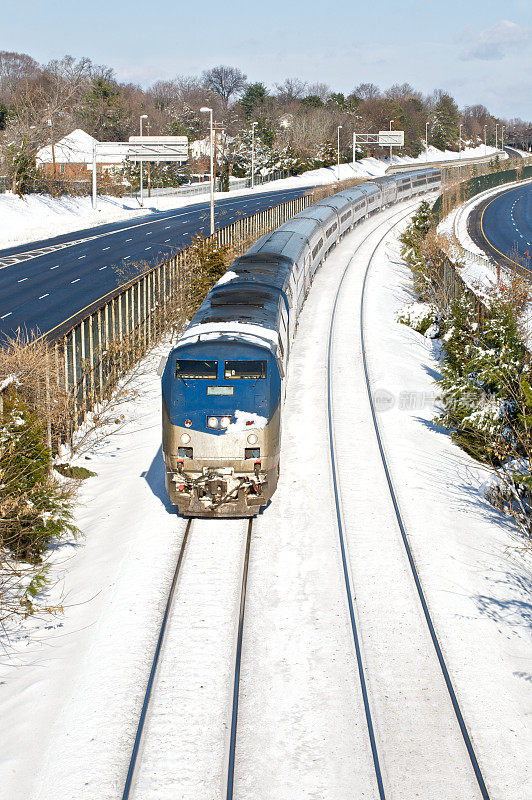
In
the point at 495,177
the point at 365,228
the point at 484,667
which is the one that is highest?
the point at 495,177

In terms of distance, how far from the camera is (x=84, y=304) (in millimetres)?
33156

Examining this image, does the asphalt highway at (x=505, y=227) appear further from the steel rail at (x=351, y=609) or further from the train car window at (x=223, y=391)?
the train car window at (x=223, y=391)

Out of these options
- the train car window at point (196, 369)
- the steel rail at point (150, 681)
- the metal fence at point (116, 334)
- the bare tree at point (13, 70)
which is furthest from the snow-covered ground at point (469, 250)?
the bare tree at point (13, 70)

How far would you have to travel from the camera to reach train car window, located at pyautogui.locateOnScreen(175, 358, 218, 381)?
14359 millimetres

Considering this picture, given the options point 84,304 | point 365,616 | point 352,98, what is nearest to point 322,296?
point 84,304

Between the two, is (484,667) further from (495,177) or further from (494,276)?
(495,177)

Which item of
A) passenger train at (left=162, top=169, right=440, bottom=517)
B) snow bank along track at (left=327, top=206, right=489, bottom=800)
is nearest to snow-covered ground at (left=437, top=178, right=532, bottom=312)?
snow bank along track at (left=327, top=206, right=489, bottom=800)

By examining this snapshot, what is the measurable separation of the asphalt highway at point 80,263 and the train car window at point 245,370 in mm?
8060

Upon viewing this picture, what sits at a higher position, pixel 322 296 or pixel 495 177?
pixel 495 177

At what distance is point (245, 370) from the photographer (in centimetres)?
1442

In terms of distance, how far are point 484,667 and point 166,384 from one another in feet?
23.1

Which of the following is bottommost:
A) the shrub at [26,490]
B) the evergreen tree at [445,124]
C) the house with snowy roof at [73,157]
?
the shrub at [26,490]

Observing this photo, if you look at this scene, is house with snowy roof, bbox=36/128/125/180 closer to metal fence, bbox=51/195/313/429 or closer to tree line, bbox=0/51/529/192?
tree line, bbox=0/51/529/192

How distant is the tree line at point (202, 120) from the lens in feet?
265
